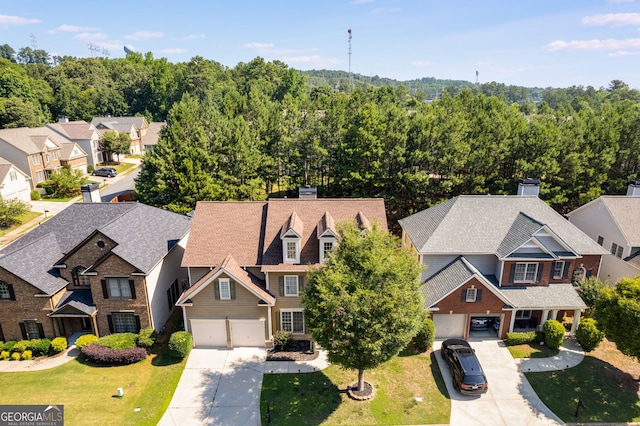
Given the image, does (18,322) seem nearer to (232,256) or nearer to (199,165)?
(232,256)

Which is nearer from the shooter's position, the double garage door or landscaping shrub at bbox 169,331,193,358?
landscaping shrub at bbox 169,331,193,358

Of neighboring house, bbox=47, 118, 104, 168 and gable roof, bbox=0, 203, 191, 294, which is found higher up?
neighboring house, bbox=47, 118, 104, 168

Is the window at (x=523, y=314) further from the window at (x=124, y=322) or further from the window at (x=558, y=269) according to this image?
the window at (x=124, y=322)

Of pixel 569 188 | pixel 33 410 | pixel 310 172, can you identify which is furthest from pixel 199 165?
pixel 569 188

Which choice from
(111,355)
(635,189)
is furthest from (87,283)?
(635,189)

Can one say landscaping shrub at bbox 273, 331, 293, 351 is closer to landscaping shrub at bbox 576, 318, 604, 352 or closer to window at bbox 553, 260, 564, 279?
landscaping shrub at bbox 576, 318, 604, 352

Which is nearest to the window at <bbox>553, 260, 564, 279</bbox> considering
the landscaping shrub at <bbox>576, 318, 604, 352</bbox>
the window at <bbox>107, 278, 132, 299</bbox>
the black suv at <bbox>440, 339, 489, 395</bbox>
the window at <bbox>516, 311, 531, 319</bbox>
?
the window at <bbox>516, 311, 531, 319</bbox>
